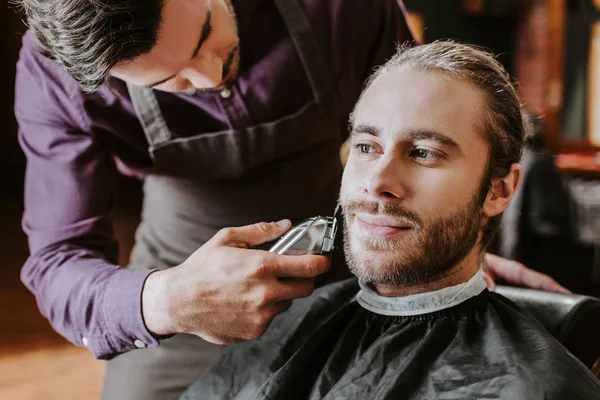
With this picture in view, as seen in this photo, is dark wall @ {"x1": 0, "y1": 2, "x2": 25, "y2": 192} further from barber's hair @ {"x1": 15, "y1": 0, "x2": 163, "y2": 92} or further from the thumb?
the thumb

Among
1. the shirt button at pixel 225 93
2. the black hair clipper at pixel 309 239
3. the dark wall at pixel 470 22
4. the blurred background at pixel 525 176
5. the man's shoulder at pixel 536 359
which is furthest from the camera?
the dark wall at pixel 470 22

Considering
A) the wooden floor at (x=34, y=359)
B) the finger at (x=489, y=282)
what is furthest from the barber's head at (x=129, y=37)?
the wooden floor at (x=34, y=359)

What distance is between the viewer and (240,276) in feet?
3.87

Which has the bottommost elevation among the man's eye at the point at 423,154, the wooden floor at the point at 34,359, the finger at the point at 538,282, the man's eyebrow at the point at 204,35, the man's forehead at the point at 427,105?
the wooden floor at the point at 34,359

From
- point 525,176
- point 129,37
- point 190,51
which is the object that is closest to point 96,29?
point 129,37

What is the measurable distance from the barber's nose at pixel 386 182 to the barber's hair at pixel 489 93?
8.1 inches

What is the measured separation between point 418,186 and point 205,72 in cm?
55

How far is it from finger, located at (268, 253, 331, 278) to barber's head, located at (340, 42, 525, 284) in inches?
4.8

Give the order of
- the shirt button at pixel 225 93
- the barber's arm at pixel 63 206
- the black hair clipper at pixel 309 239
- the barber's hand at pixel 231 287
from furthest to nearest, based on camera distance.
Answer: the shirt button at pixel 225 93
the barber's arm at pixel 63 206
the black hair clipper at pixel 309 239
the barber's hand at pixel 231 287

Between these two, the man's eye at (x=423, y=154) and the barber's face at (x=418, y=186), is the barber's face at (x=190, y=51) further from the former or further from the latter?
the man's eye at (x=423, y=154)

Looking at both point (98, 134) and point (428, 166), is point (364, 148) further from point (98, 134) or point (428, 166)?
point (98, 134)

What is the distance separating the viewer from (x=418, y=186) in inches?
49.4

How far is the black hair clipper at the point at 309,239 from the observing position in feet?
4.23

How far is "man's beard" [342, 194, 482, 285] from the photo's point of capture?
1.25m
